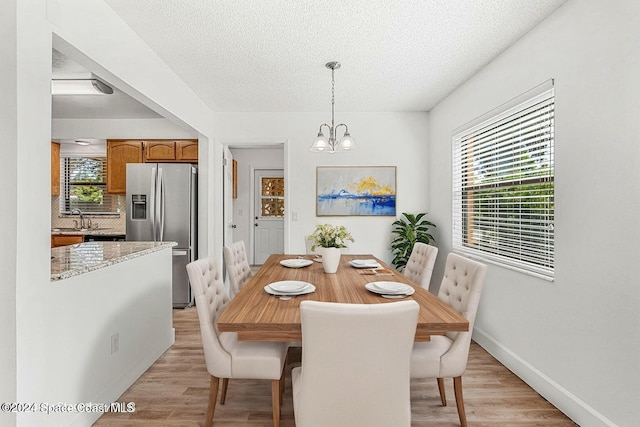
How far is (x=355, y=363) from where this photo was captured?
122 cm

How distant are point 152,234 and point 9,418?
2.81 m

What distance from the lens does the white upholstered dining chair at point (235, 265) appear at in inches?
107

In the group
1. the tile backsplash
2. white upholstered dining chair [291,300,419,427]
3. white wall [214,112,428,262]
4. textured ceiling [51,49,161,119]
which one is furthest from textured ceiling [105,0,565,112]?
the tile backsplash

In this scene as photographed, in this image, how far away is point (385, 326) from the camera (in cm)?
118

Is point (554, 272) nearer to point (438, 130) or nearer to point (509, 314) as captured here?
point (509, 314)

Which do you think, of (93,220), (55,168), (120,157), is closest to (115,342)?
(120,157)

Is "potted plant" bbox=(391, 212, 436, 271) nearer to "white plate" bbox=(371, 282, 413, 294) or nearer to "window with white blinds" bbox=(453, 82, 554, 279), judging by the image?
"window with white blinds" bbox=(453, 82, 554, 279)

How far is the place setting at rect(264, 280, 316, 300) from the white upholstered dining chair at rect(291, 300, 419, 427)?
55 cm

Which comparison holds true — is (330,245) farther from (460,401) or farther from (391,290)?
(460,401)

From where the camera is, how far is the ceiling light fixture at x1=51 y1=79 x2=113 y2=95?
315 centimetres

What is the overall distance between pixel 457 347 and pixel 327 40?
223 centimetres

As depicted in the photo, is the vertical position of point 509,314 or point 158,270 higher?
point 158,270

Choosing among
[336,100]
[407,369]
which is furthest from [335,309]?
[336,100]

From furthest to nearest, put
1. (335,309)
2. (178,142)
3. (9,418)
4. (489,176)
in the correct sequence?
1. (178,142)
2. (489,176)
3. (9,418)
4. (335,309)
